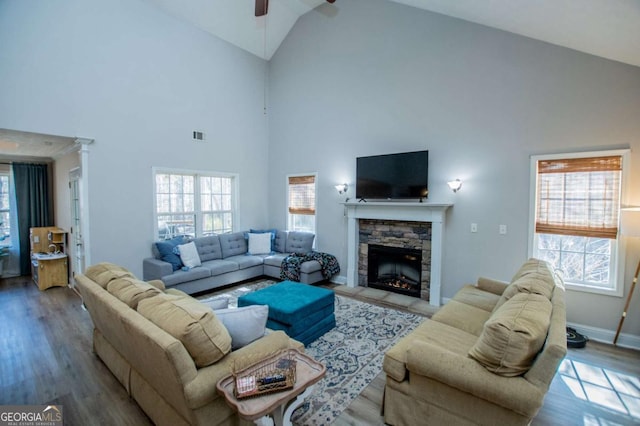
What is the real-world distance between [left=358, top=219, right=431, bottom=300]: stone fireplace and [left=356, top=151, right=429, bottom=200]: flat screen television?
0.49 m

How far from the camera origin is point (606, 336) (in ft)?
10.9

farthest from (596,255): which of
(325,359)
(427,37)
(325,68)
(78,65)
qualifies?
(78,65)

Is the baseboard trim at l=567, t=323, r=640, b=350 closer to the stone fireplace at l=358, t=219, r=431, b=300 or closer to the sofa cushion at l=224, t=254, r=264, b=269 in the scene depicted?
the stone fireplace at l=358, t=219, r=431, b=300

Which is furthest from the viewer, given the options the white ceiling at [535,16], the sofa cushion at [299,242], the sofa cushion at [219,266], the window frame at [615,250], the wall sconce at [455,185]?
the sofa cushion at [299,242]

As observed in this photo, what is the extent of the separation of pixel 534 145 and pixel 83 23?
6.44 metres

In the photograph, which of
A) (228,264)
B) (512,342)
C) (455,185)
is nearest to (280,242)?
(228,264)

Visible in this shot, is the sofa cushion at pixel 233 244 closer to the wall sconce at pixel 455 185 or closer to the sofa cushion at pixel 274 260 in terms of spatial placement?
the sofa cushion at pixel 274 260

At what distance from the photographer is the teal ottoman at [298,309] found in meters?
3.05

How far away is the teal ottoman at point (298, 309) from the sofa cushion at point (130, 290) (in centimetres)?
127

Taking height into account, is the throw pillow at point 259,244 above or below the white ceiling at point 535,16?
below

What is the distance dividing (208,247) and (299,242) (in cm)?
176

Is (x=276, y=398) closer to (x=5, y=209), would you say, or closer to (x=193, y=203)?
(x=193, y=203)

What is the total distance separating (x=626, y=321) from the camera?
10.6ft

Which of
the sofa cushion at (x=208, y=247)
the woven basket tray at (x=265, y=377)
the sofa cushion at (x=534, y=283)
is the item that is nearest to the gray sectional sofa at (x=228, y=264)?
the sofa cushion at (x=208, y=247)
